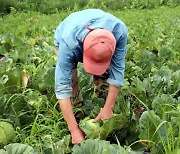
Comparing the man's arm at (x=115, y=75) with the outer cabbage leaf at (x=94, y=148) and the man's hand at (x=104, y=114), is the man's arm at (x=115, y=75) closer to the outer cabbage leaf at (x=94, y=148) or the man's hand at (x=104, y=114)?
the man's hand at (x=104, y=114)

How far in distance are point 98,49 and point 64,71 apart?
390 millimetres

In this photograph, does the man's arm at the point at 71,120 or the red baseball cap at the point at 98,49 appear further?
the man's arm at the point at 71,120

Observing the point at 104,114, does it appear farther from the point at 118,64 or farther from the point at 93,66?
the point at 93,66

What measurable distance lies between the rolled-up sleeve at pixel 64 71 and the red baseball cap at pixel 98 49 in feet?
0.67

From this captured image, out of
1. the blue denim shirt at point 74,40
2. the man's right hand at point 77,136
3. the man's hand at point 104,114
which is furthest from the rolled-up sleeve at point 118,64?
the man's right hand at point 77,136

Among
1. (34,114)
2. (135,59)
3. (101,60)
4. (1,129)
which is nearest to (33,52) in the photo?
(135,59)

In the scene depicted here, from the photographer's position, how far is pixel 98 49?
2.77m

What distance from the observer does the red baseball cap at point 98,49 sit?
2771mm

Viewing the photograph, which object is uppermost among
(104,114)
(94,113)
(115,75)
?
(115,75)

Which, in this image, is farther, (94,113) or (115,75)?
(94,113)

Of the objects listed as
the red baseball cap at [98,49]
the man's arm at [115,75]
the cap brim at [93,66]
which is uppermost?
the red baseball cap at [98,49]

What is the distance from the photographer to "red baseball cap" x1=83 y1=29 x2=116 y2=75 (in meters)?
2.77

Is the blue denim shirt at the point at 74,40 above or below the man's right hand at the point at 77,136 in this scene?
above

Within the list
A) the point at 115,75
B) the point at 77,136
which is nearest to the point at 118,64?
the point at 115,75
